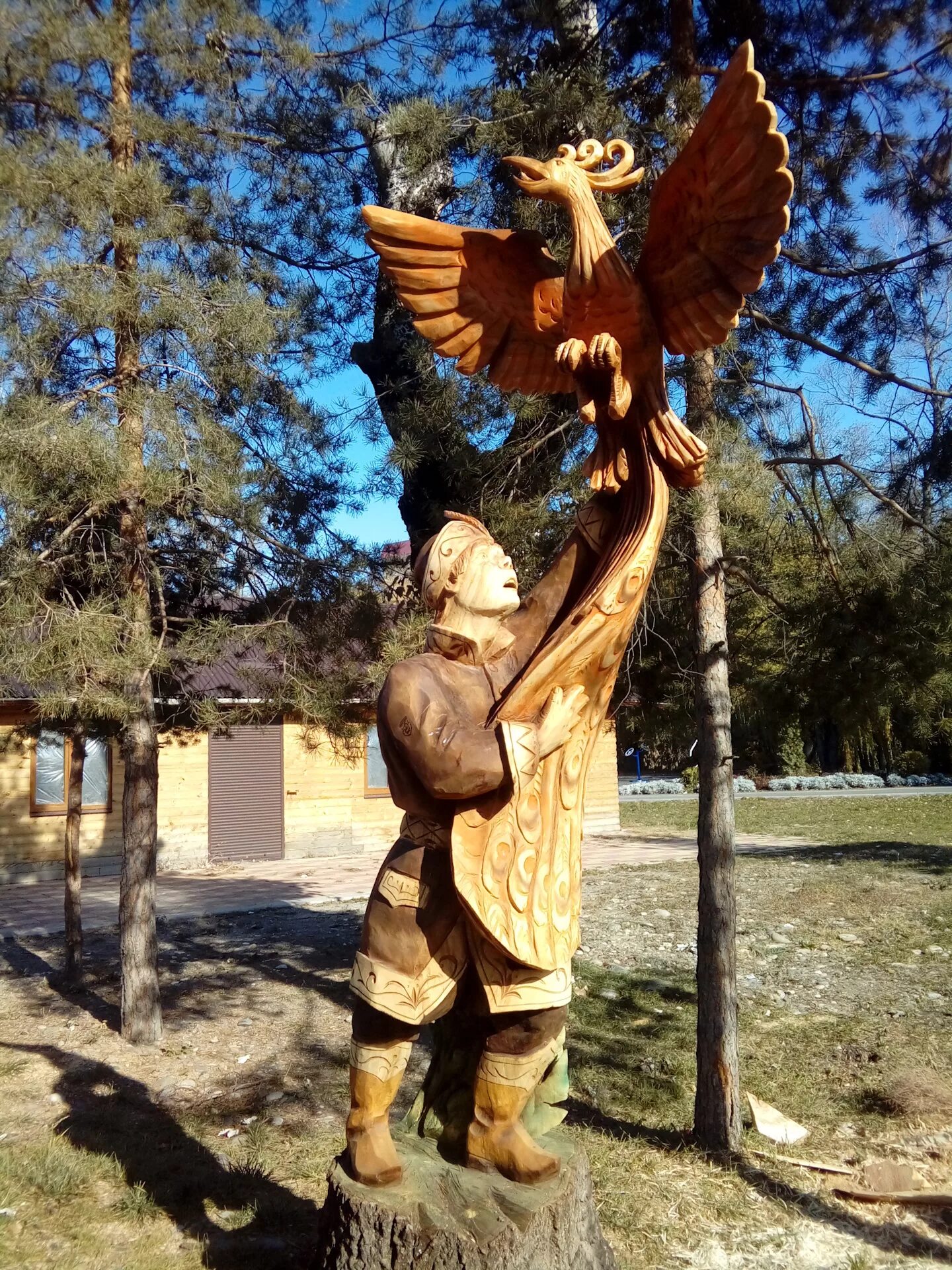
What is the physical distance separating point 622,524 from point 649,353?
497 millimetres

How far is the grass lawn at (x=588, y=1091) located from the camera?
3.63 meters

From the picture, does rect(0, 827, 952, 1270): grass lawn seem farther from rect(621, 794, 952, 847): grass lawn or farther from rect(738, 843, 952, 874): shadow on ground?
rect(621, 794, 952, 847): grass lawn

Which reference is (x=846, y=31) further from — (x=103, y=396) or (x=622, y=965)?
(x=622, y=965)

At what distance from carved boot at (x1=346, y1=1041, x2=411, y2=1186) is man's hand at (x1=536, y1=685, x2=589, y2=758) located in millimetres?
942

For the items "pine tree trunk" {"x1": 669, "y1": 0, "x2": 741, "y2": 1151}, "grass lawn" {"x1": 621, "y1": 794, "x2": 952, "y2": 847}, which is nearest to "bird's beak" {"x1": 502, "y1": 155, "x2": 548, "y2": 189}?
"pine tree trunk" {"x1": 669, "y1": 0, "x2": 741, "y2": 1151}

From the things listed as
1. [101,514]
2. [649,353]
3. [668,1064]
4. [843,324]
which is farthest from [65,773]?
[649,353]

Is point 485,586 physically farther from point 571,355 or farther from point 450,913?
point 450,913

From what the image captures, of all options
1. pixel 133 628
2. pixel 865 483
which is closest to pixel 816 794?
pixel 865 483

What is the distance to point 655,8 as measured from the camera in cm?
536

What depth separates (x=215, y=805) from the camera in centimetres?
1383

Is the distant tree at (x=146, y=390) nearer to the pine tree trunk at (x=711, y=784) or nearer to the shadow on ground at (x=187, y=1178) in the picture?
the shadow on ground at (x=187, y=1178)

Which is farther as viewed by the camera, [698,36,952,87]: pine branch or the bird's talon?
[698,36,952,87]: pine branch

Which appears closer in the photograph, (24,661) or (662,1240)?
(662,1240)

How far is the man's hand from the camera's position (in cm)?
261
